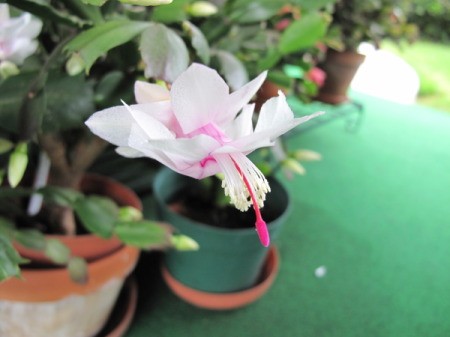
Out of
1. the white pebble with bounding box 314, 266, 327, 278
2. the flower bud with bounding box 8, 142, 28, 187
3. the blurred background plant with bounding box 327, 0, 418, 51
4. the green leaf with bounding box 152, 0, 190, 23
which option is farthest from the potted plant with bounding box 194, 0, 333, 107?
the blurred background plant with bounding box 327, 0, 418, 51

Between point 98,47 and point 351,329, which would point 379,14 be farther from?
point 98,47

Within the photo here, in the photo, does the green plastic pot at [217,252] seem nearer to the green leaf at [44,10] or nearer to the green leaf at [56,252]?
the green leaf at [56,252]

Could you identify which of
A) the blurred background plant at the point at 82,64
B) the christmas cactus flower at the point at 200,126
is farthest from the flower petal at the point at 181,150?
the blurred background plant at the point at 82,64

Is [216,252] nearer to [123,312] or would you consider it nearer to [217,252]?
[217,252]

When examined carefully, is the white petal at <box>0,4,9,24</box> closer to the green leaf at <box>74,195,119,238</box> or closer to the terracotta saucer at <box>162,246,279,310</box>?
the green leaf at <box>74,195,119,238</box>

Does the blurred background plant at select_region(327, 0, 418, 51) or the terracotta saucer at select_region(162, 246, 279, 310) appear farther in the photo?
the blurred background plant at select_region(327, 0, 418, 51)

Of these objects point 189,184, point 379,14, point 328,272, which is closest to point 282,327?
point 328,272
